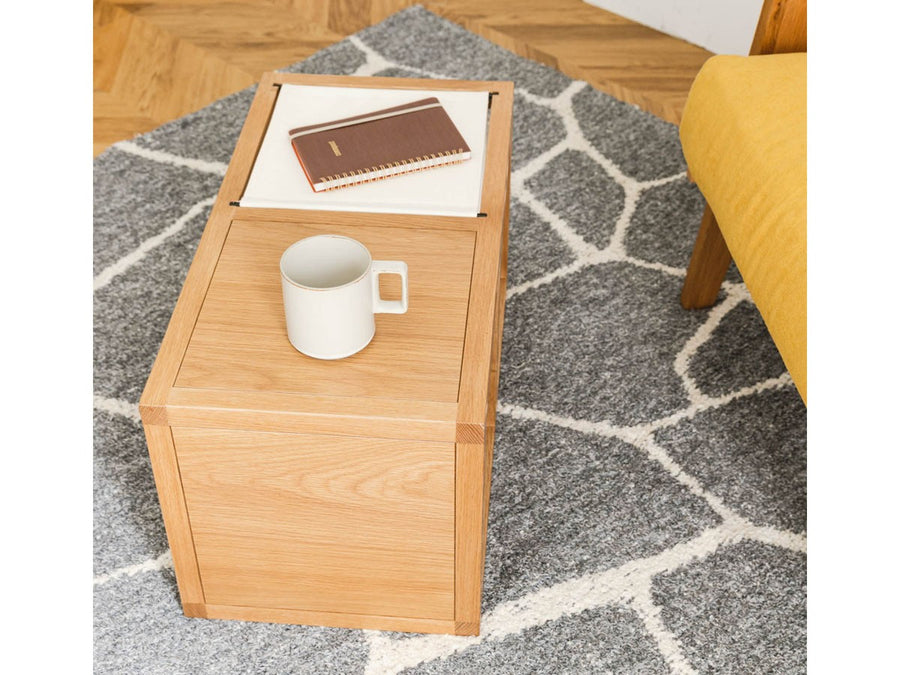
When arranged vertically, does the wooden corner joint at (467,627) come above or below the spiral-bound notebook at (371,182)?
below

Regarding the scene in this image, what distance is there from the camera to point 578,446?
1438mm

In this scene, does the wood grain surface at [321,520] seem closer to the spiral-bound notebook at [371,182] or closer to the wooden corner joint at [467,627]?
the wooden corner joint at [467,627]

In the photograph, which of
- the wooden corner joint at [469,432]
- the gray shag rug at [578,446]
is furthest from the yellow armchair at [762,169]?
the wooden corner joint at [469,432]

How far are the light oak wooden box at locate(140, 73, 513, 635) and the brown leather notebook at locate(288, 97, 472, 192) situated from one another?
2.7 inches

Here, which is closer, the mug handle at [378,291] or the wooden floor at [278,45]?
the mug handle at [378,291]

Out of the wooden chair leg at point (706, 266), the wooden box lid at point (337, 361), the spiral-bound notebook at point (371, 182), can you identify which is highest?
the spiral-bound notebook at point (371, 182)

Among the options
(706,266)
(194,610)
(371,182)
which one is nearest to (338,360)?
(371,182)

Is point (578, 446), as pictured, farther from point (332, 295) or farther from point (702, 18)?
point (702, 18)

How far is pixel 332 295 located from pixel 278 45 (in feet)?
5.19

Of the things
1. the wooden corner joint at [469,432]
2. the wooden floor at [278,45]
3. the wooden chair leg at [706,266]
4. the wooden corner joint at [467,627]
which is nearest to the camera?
the wooden corner joint at [469,432]

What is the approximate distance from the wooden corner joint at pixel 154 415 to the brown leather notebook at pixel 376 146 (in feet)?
1.23

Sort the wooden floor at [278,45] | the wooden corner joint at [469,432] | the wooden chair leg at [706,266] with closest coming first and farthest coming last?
the wooden corner joint at [469,432] → the wooden chair leg at [706,266] → the wooden floor at [278,45]

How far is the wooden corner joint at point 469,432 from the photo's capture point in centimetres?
93

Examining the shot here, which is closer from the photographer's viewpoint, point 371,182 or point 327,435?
point 327,435
